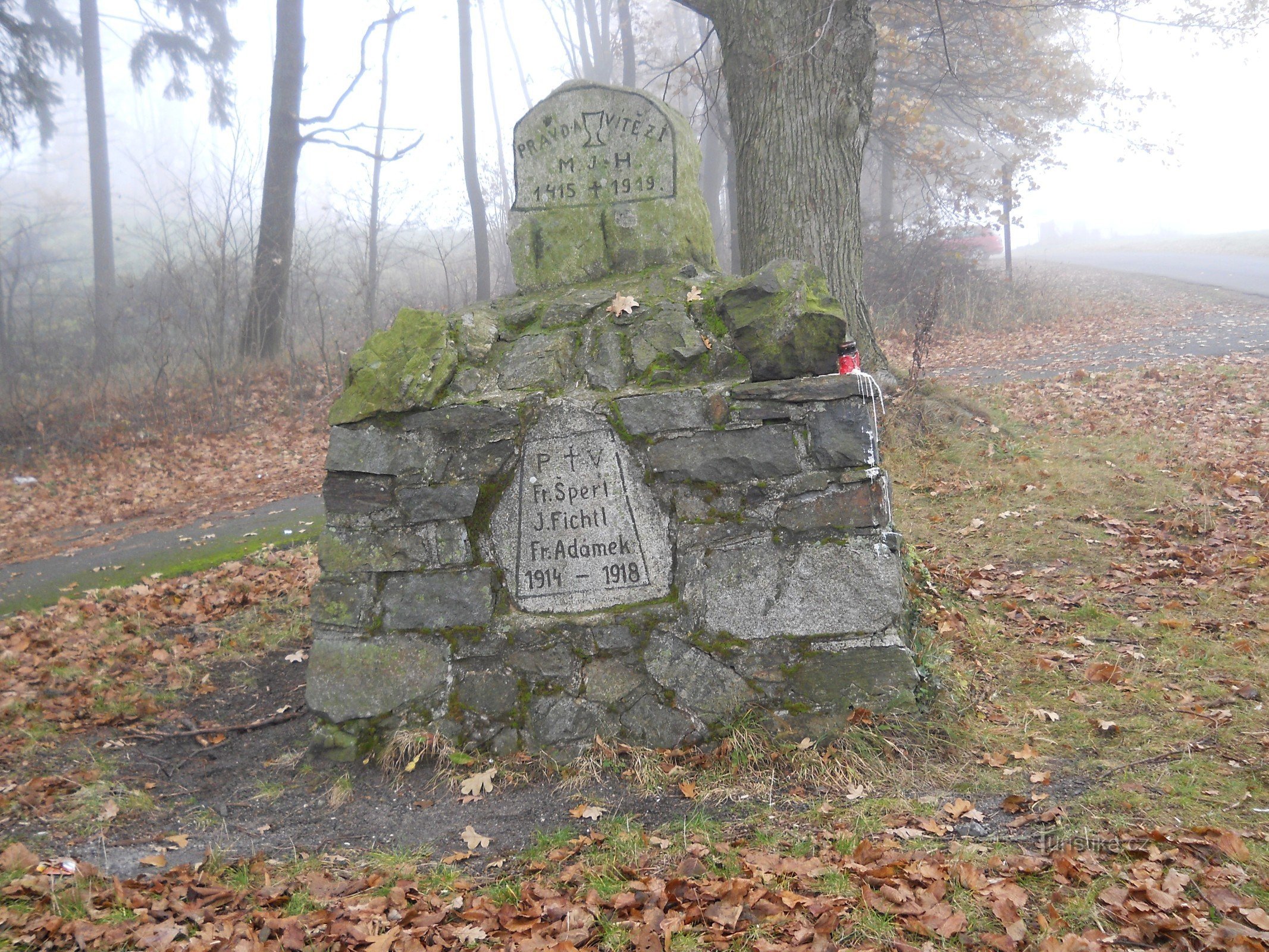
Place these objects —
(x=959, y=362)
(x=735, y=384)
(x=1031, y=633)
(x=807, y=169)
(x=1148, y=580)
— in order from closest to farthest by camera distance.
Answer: (x=735, y=384) → (x=1031, y=633) → (x=1148, y=580) → (x=807, y=169) → (x=959, y=362)

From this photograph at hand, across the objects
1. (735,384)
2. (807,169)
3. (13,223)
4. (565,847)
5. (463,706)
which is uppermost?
(13,223)

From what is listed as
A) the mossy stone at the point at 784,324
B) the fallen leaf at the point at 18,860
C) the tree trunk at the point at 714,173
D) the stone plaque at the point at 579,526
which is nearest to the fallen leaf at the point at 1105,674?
the mossy stone at the point at 784,324

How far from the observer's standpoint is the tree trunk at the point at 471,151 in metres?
16.7

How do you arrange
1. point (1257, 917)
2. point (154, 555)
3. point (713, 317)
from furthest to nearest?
point (154, 555) → point (713, 317) → point (1257, 917)

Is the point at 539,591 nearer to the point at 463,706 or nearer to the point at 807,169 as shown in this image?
the point at 463,706

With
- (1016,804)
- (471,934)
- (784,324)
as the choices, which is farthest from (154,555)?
(1016,804)

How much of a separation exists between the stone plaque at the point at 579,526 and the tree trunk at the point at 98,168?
1373cm

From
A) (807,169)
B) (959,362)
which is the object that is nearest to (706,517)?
(807,169)

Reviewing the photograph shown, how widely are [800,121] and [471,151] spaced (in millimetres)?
12534

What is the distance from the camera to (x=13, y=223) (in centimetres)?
2905

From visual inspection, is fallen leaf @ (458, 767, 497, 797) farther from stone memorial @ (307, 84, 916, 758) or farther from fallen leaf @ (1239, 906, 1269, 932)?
fallen leaf @ (1239, 906, 1269, 932)

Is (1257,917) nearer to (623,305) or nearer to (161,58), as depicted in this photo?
(623,305)

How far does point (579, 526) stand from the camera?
379 cm

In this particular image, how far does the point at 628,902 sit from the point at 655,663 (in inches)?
45.6
